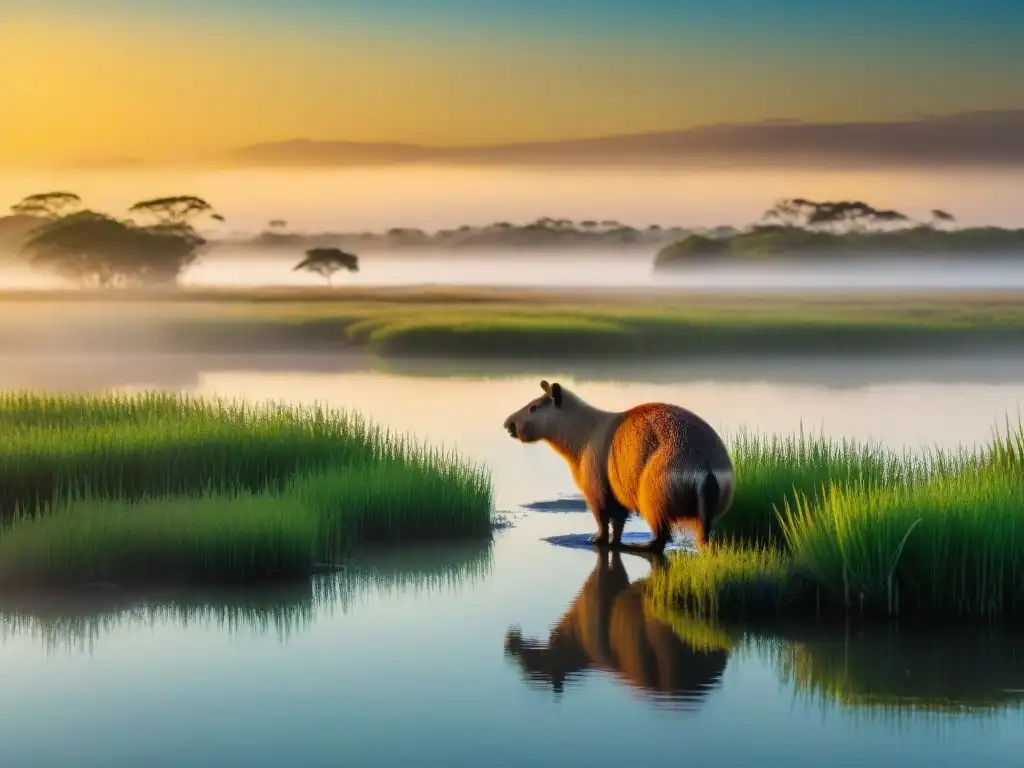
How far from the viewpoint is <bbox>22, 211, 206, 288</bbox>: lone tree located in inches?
3258

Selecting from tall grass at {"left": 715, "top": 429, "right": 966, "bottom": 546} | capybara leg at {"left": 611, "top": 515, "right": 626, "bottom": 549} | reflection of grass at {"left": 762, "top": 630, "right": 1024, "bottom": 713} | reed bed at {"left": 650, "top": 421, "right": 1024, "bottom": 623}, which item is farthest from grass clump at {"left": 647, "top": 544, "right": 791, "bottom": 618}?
capybara leg at {"left": 611, "top": 515, "right": 626, "bottom": 549}

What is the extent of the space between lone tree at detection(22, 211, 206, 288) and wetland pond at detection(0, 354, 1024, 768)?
69697 mm

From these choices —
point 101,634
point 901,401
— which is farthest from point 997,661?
point 901,401

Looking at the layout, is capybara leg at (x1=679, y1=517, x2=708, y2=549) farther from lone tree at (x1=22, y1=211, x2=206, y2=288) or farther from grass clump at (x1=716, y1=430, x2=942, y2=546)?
lone tree at (x1=22, y1=211, x2=206, y2=288)

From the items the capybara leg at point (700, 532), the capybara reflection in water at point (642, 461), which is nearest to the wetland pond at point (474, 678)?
the capybara reflection in water at point (642, 461)

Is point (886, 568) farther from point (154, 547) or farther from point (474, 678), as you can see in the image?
point (154, 547)

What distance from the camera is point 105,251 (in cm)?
8319

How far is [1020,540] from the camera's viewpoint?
1239 cm

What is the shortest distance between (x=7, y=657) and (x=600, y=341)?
1783 inches

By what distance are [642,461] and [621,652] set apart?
10.0 feet

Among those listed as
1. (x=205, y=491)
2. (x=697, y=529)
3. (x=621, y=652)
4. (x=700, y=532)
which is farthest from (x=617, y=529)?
(x=621, y=652)

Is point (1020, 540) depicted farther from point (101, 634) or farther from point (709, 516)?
point (101, 634)

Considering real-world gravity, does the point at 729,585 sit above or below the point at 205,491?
below

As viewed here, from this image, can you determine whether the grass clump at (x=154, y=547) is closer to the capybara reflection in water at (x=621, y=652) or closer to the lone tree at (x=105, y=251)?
the capybara reflection in water at (x=621, y=652)
